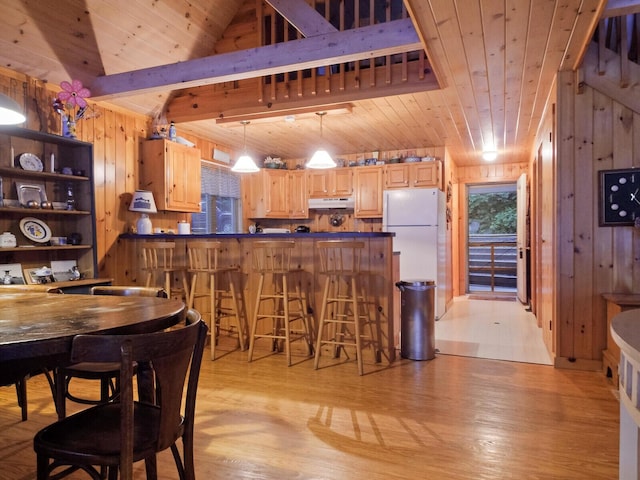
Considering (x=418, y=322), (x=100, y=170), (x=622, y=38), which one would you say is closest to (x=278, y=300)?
(x=418, y=322)

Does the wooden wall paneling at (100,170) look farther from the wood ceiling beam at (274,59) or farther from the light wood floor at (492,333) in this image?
the light wood floor at (492,333)

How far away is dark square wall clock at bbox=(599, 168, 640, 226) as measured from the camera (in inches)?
125

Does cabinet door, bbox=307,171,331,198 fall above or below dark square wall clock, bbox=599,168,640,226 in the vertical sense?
above

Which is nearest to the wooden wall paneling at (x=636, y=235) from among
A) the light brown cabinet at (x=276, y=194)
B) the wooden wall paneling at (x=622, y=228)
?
the wooden wall paneling at (x=622, y=228)

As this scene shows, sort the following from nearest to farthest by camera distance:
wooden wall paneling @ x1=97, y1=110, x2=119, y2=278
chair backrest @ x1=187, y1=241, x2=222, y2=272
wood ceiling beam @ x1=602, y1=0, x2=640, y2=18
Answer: wood ceiling beam @ x1=602, y1=0, x2=640, y2=18 → chair backrest @ x1=187, y1=241, x2=222, y2=272 → wooden wall paneling @ x1=97, y1=110, x2=119, y2=278

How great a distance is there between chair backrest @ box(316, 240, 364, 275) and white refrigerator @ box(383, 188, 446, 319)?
185cm

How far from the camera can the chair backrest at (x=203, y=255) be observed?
3.77 metres

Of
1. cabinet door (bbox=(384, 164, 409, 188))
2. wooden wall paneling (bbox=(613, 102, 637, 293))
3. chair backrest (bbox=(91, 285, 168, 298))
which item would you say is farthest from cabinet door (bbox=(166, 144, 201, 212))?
wooden wall paneling (bbox=(613, 102, 637, 293))

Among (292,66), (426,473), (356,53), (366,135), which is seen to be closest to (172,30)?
(292,66)

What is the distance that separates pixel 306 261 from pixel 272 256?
35cm

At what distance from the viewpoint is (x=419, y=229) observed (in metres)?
5.52

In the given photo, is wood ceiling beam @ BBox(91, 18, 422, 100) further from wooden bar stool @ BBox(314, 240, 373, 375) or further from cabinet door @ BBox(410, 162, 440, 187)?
cabinet door @ BBox(410, 162, 440, 187)

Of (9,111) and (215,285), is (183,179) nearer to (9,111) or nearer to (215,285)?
(215,285)

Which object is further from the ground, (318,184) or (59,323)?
(318,184)
